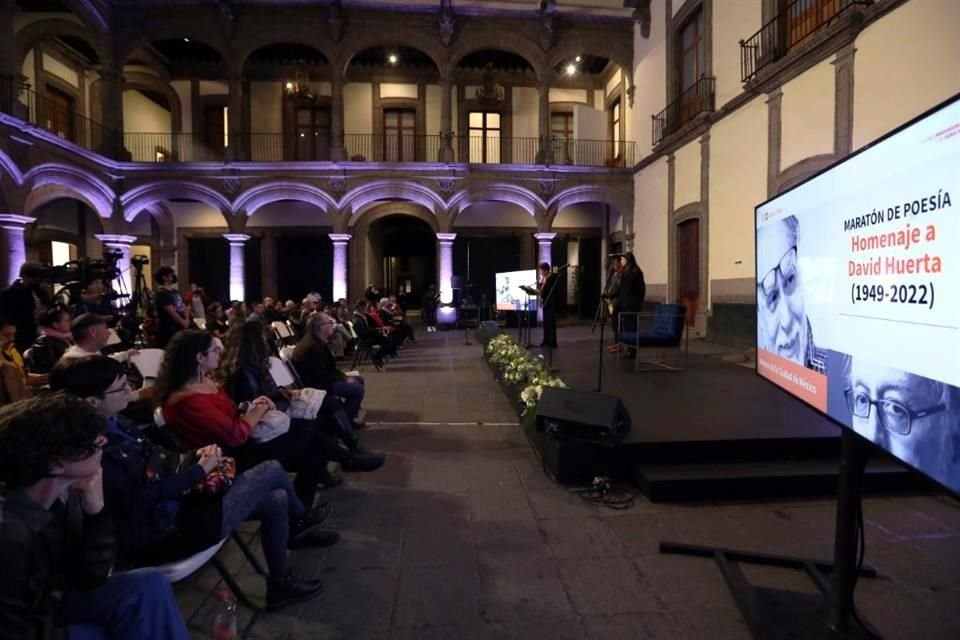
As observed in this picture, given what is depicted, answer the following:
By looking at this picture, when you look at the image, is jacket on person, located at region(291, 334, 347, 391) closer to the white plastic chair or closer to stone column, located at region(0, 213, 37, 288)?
the white plastic chair

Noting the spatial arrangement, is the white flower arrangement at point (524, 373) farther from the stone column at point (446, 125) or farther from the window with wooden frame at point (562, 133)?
the window with wooden frame at point (562, 133)

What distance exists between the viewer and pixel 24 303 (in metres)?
4.73

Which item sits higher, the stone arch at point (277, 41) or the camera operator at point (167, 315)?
the stone arch at point (277, 41)

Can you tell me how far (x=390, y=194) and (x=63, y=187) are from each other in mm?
7403

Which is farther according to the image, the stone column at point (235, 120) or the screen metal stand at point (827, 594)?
the stone column at point (235, 120)

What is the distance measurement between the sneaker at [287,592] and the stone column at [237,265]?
13481 mm

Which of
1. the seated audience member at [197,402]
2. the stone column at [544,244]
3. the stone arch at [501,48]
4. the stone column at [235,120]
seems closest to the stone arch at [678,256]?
the stone column at [544,244]

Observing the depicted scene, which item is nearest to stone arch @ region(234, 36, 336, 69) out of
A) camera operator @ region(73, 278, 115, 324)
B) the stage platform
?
camera operator @ region(73, 278, 115, 324)

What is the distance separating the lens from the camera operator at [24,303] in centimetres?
465

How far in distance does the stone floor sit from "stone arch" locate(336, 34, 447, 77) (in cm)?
1332

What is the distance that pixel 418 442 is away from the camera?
13.8 ft

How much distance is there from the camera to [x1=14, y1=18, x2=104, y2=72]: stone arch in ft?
39.1

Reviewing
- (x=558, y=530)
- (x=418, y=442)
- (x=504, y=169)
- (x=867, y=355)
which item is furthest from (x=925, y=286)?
(x=504, y=169)

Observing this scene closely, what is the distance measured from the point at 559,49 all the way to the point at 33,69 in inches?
518
